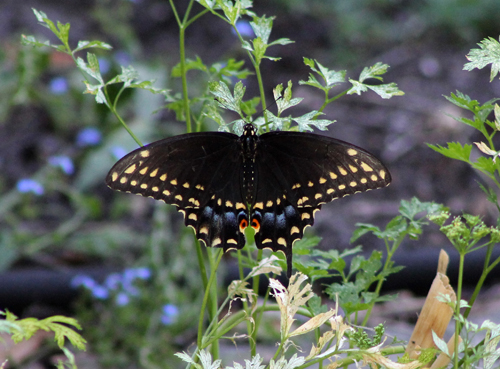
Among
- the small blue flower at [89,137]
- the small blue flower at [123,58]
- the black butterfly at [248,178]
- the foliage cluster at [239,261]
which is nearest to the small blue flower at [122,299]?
the foliage cluster at [239,261]

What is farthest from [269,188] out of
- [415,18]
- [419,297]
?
[415,18]

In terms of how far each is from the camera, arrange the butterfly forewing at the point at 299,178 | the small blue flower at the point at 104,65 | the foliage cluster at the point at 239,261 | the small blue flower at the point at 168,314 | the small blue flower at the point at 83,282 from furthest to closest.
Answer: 1. the small blue flower at the point at 104,65
2. the small blue flower at the point at 83,282
3. the small blue flower at the point at 168,314
4. the butterfly forewing at the point at 299,178
5. the foliage cluster at the point at 239,261

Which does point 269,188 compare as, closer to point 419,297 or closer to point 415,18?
point 419,297

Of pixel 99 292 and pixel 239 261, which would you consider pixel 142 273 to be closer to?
pixel 99 292

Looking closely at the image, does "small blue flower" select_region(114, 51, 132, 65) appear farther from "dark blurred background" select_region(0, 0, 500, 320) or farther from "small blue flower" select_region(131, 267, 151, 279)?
"small blue flower" select_region(131, 267, 151, 279)

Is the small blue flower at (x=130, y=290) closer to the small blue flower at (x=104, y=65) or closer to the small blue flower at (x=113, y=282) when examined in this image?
the small blue flower at (x=113, y=282)

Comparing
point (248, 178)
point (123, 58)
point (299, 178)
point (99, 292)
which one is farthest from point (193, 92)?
point (299, 178)
